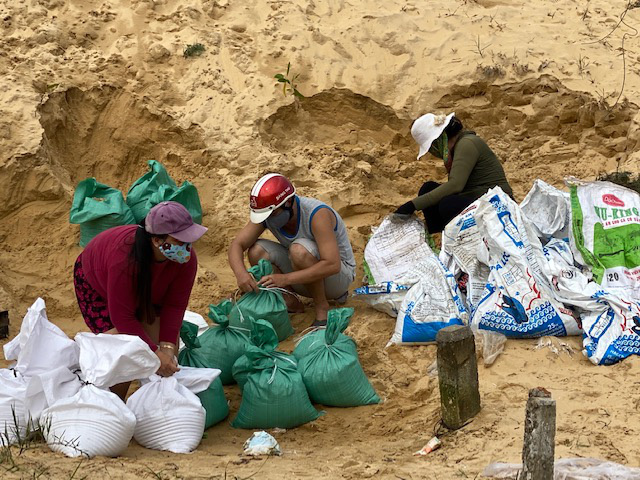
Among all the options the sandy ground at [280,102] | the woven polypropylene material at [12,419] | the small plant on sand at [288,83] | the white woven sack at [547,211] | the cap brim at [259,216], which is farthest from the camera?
the small plant on sand at [288,83]

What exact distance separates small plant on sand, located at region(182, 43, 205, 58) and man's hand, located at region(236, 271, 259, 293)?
271 cm

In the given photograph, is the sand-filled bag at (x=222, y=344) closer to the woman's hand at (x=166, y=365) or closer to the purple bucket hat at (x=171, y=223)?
the woman's hand at (x=166, y=365)

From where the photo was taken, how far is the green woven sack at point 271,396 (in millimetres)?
3861

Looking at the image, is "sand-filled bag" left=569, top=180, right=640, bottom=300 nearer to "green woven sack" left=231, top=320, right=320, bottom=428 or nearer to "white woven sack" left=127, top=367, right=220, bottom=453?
"green woven sack" left=231, top=320, right=320, bottom=428

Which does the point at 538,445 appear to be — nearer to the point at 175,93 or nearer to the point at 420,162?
the point at 420,162

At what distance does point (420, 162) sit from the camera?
21.6 ft

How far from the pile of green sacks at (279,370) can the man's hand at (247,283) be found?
12.5 inches

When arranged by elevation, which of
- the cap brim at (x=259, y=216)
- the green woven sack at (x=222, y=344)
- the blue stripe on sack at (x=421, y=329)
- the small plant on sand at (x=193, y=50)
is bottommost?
the blue stripe on sack at (x=421, y=329)

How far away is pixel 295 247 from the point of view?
4.70m

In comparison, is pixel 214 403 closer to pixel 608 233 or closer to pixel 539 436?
pixel 539 436

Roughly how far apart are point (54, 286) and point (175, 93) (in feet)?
6.17

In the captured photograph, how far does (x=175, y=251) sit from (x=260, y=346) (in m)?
0.68

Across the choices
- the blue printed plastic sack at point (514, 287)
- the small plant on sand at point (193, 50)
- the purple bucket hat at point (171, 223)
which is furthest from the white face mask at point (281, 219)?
the small plant on sand at point (193, 50)

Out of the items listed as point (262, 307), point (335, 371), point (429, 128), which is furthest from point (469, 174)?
point (335, 371)
